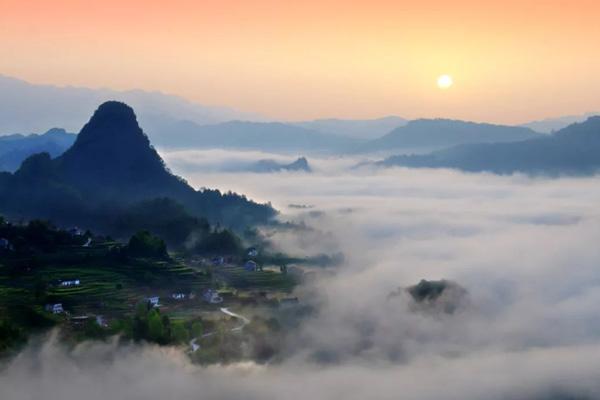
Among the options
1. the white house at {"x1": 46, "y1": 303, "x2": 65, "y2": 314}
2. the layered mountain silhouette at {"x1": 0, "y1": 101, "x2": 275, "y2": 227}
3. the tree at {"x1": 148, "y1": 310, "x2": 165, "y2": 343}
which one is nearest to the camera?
the tree at {"x1": 148, "y1": 310, "x2": 165, "y2": 343}

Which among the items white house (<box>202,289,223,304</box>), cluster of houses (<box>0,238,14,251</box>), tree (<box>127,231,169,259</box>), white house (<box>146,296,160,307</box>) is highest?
cluster of houses (<box>0,238,14,251</box>)

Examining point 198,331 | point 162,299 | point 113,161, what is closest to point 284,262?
point 162,299

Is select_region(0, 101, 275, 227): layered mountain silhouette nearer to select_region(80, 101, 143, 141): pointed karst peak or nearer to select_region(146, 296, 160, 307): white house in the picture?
select_region(80, 101, 143, 141): pointed karst peak

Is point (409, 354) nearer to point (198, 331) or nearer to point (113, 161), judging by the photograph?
point (198, 331)

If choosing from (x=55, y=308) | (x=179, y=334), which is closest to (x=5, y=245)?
(x=55, y=308)

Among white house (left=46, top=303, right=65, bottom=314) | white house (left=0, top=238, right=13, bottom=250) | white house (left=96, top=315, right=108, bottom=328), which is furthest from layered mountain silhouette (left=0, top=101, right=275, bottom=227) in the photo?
white house (left=96, top=315, right=108, bottom=328)

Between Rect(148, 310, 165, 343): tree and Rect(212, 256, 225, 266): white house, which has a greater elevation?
Rect(212, 256, 225, 266): white house

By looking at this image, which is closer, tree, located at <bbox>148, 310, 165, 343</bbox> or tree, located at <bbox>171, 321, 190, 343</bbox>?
tree, located at <bbox>148, 310, 165, 343</bbox>

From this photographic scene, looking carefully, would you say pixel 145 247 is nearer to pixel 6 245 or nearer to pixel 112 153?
pixel 6 245

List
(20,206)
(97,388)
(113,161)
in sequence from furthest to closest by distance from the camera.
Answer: (113,161) < (20,206) < (97,388)
